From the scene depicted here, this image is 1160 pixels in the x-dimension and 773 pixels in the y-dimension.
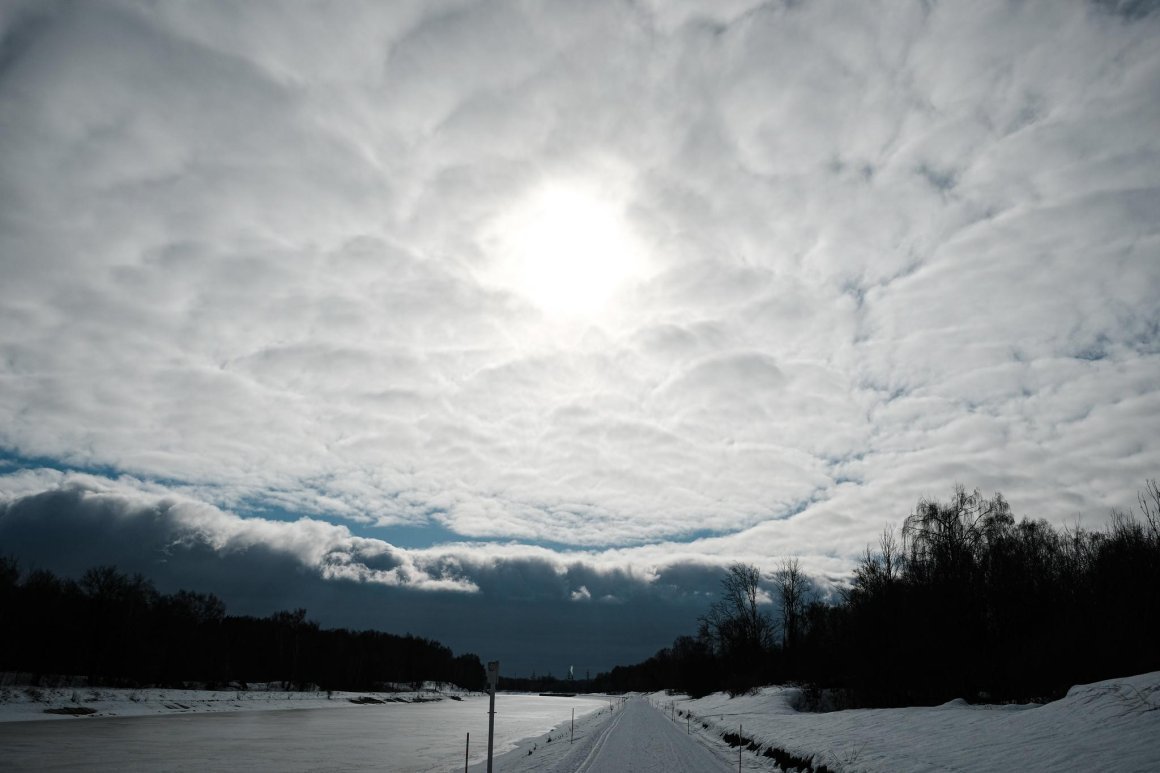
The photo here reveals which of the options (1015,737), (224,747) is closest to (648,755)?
(1015,737)

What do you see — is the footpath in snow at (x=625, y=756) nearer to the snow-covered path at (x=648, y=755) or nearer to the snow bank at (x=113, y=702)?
the snow-covered path at (x=648, y=755)

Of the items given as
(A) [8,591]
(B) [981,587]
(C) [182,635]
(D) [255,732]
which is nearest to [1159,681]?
(B) [981,587]

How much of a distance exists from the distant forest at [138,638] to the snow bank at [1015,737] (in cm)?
8009

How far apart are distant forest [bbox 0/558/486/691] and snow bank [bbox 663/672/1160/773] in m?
80.1

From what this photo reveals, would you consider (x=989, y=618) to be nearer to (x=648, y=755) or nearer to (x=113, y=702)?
(x=648, y=755)

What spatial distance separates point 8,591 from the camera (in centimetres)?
7031

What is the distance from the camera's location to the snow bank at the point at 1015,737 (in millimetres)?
13574

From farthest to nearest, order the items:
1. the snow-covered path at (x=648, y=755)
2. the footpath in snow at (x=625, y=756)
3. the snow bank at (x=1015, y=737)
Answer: the footpath in snow at (x=625, y=756) < the snow-covered path at (x=648, y=755) < the snow bank at (x=1015, y=737)

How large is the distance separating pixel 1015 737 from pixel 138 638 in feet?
320

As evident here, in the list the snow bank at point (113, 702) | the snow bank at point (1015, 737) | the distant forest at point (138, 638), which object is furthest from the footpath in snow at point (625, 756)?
the distant forest at point (138, 638)

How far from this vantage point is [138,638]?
84.2 m

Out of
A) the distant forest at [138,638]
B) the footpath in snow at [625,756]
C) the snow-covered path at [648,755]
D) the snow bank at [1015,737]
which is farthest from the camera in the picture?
the distant forest at [138,638]

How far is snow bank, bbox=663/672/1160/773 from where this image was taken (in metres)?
13.6

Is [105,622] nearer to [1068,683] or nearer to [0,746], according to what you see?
[0,746]
